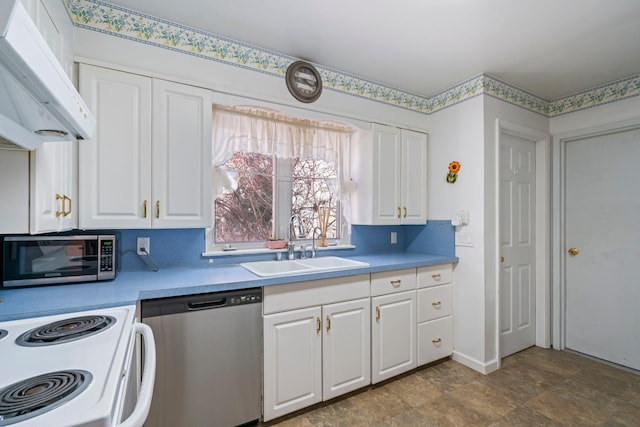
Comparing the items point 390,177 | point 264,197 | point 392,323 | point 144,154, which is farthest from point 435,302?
point 144,154

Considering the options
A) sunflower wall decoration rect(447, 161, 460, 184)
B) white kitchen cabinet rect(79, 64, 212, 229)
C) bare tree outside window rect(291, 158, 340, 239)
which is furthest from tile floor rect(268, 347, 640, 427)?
sunflower wall decoration rect(447, 161, 460, 184)

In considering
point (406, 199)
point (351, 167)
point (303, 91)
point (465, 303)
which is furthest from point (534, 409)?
point (303, 91)

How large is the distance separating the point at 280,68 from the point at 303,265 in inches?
59.5

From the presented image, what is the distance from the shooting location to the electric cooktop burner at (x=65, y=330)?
3.21 ft

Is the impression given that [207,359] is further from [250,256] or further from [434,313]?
[434,313]

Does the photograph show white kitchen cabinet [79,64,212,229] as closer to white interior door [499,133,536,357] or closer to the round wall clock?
the round wall clock

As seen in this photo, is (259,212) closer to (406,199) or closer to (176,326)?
(176,326)

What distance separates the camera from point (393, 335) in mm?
2314

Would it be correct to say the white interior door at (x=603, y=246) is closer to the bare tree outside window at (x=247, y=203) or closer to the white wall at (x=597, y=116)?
the white wall at (x=597, y=116)

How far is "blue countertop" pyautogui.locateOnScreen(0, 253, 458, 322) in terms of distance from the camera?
4.06ft

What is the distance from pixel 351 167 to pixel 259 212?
3.17 feet

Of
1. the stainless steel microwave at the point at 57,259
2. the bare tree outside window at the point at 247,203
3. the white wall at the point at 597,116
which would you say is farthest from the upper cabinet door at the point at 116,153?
the white wall at the point at 597,116

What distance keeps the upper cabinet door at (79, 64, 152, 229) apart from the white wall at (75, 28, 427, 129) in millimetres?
114

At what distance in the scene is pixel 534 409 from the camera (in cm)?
202
